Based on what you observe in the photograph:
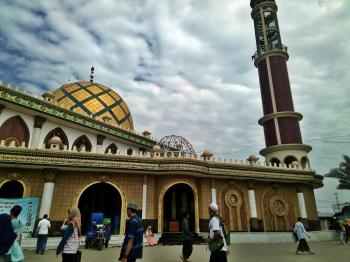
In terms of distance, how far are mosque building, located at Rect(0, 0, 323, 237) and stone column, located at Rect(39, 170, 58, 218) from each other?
47 mm

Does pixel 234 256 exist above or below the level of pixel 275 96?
below

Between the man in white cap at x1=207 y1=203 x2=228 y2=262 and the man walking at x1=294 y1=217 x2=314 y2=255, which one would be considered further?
the man walking at x1=294 y1=217 x2=314 y2=255

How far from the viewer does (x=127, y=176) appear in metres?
14.5

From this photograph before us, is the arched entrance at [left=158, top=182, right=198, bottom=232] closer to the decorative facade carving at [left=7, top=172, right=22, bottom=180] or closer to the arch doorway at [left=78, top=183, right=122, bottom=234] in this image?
the arch doorway at [left=78, top=183, right=122, bottom=234]

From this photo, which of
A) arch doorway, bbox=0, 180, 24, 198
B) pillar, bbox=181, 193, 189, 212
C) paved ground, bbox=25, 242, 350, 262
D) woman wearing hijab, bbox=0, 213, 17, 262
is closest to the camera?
woman wearing hijab, bbox=0, 213, 17, 262

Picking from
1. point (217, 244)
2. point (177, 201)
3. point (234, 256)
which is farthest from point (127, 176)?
point (217, 244)

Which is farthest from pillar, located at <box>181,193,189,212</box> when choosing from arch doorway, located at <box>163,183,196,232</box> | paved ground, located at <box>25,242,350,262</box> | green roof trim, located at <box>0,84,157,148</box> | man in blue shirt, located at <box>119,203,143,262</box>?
man in blue shirt, located at <box>119,203,143,262</box>

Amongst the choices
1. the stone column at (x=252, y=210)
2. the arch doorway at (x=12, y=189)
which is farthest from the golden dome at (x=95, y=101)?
the stone column at (x=252, y=210)

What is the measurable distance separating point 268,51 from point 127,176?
18620 millimetres

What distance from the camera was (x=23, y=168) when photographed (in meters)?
13.0

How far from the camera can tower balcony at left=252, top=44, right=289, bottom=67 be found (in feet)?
80.2

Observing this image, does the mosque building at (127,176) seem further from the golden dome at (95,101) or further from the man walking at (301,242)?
the man walking at (301,242)

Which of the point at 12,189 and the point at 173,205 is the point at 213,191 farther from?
the point at 12,189

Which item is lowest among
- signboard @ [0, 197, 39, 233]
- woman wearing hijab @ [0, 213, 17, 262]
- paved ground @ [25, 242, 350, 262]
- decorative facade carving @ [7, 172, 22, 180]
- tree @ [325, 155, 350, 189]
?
paved ground @ [25, 242, 350, 262]
